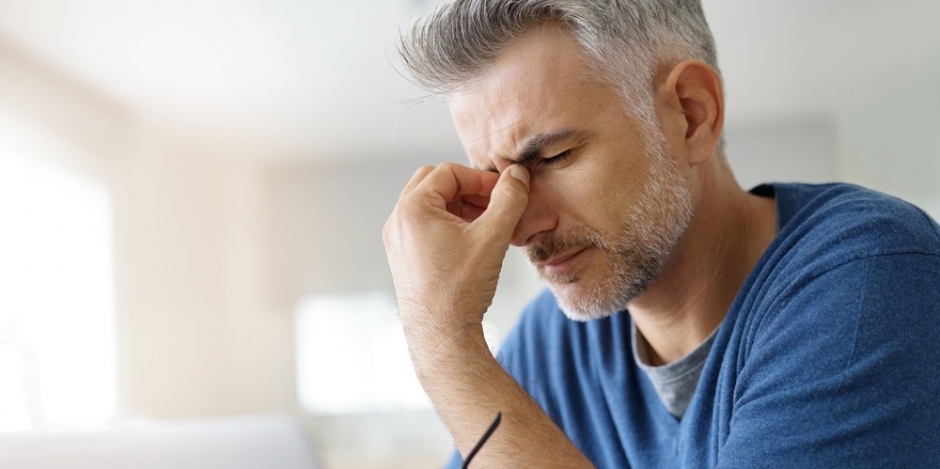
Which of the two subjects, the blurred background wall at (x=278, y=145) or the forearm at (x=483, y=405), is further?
the blurred background wall at (x=278, y=145)

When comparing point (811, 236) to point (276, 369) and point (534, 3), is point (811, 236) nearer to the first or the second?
point (534, 3)

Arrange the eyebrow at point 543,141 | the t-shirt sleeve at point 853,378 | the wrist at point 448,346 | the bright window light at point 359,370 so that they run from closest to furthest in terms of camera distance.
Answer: the t-shirt sleeve at point 853,378 → the wrist at point 448,346 → the eyebrow at point 543,141 → the bright window light at point 359,370

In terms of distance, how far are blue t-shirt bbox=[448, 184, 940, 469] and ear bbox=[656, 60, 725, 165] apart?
130mm

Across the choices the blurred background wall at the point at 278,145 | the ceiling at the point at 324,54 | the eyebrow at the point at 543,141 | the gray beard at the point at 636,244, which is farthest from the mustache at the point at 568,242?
the blurred background wall at the point at 278,145

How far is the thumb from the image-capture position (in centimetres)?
88

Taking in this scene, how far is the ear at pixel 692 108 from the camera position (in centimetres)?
100

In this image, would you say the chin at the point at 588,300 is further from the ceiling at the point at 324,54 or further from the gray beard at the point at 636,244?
the ceiling at the point at 324,54

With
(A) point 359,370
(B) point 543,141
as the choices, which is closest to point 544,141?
(B) point 543,141

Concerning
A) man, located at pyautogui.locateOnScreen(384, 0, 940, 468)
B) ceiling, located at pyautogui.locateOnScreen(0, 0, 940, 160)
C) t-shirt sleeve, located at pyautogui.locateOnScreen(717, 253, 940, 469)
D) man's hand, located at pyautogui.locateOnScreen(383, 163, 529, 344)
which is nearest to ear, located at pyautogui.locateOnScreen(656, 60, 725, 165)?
man, located at pyautogui.locateOnScreen(384, 0, 940, 468)

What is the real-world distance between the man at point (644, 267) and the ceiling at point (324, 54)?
71.9 inches

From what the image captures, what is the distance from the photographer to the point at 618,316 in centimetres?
117

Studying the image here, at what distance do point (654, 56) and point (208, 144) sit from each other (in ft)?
11.9

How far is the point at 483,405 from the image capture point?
29.6 inches

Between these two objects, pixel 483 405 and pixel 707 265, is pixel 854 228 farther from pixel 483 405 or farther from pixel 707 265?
pixel 483 405
